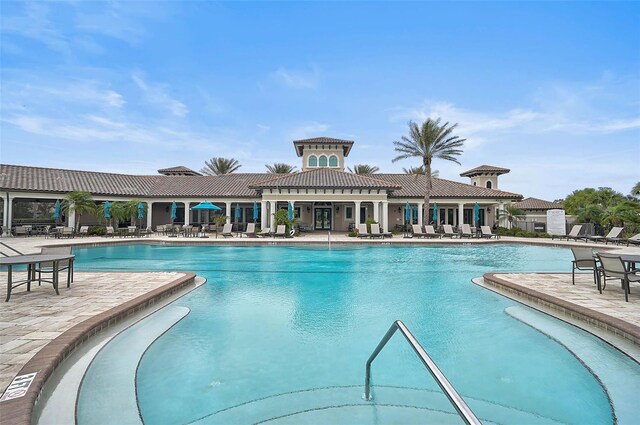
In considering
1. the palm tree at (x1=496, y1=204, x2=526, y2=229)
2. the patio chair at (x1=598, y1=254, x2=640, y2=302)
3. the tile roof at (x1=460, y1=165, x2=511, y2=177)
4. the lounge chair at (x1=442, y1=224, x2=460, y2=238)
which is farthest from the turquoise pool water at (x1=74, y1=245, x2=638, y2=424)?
the tile roof at (x1=460, y1=165, x2=511, y2=177)

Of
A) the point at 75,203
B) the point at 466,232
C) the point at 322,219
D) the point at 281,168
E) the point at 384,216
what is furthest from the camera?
the point at 281,168

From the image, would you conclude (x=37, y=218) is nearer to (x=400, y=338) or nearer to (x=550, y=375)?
(x=400, y=338)

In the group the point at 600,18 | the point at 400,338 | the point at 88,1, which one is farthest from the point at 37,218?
the point at 600,18

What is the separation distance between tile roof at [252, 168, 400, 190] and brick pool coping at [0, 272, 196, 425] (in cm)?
1872

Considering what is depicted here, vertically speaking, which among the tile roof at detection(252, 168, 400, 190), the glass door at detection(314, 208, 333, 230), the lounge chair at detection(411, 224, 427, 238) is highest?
the tile roof at detection(252, 168, 400, 190)

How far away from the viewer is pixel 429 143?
84.5 feet

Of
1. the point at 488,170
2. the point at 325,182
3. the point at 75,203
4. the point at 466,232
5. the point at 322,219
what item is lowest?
the point at 466,232

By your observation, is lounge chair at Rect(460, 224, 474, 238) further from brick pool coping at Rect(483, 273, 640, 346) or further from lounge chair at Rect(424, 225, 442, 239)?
brick pool coping at Rect(483, 273, 640, 346)

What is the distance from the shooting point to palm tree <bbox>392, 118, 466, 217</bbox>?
2557 centimetres

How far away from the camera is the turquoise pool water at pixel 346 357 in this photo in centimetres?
345

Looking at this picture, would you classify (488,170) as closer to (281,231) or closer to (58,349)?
(281,231)

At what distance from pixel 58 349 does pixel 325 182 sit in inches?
890

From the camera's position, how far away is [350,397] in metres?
3.60

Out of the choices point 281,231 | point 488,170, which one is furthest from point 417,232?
point 488,170
